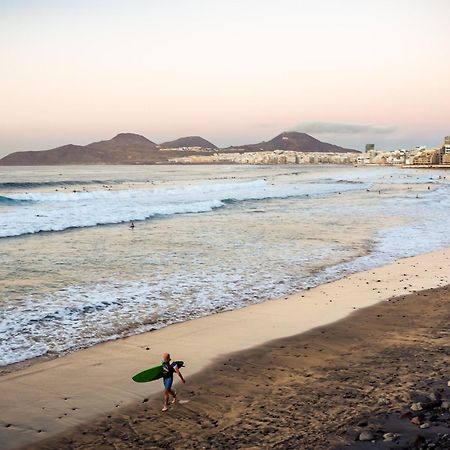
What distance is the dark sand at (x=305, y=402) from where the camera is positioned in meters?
5.32

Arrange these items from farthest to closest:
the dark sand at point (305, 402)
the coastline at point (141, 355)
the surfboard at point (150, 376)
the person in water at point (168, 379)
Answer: the surfboard at point (150, 376) < the person in water at point (168, 379) < the coastline at point (141, 355) < the dark sand at point (305, 402)

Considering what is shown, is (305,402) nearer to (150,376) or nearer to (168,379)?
(168,379)

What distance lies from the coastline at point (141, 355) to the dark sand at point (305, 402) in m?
0.30

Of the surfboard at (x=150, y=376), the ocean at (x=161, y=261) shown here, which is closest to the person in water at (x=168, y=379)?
the surfboard at (x=150, y=376)

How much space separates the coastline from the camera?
6125mm

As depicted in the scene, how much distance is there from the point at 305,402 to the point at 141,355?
2882 mm

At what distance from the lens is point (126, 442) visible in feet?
17.9

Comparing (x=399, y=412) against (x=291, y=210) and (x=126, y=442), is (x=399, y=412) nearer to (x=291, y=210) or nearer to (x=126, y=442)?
(x=126, y=442)

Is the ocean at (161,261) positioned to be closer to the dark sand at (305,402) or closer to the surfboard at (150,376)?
the surfboard at (150,376)

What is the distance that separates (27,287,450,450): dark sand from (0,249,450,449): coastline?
301mm

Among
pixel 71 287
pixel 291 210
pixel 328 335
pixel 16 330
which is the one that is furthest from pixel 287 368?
pixel 291 210

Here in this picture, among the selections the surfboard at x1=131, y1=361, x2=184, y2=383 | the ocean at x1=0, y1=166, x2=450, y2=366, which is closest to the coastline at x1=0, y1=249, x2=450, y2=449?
the surfboard at x1=131, y1=361, x2=184, y2=383

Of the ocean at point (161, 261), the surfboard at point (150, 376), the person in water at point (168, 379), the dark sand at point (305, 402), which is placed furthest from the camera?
the ocean at point (161, 261)

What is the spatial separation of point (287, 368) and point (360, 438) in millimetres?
2405
